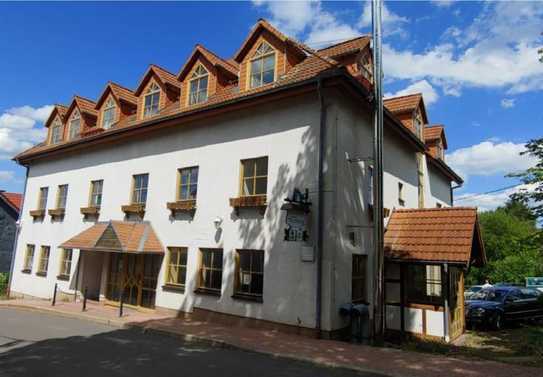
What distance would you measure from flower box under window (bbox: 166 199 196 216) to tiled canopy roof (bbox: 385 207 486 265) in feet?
21.3

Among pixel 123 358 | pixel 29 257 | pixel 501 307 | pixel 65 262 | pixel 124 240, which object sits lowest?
pixel 123 358

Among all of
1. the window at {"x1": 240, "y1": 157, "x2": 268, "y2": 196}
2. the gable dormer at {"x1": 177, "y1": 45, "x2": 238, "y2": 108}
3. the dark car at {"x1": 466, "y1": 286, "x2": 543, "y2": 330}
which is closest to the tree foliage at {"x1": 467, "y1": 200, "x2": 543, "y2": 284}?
the dark car at {"x1": 466, "y1": 286, "x2": 543, "y2": 330}

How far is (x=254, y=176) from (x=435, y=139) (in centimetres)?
1329

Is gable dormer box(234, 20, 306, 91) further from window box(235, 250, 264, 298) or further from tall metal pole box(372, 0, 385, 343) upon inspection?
window box(235, 250, 264, 298)

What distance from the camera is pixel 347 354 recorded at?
8.46 meters

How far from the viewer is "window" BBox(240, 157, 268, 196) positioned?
12.1m

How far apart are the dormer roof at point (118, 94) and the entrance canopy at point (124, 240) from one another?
629cm

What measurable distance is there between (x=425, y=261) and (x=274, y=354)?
5.71m

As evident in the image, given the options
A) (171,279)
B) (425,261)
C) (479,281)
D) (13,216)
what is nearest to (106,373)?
(171,279)

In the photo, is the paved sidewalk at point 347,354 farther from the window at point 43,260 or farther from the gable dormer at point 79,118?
the gable dormer at point 79,118

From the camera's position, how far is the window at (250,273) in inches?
456

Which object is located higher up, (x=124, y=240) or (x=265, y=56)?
(x=265, y=56)

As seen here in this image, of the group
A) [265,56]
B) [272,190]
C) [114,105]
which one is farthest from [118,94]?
[272,190]

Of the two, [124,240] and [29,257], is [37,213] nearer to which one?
[29,257]
